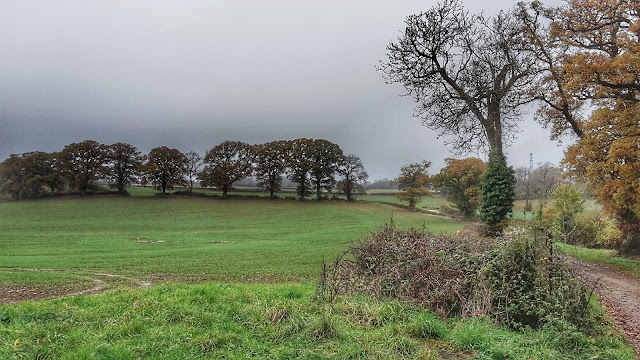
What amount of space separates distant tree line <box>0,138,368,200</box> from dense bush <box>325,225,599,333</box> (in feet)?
75.2

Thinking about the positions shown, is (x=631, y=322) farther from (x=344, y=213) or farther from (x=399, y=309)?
(x=344, y=213)

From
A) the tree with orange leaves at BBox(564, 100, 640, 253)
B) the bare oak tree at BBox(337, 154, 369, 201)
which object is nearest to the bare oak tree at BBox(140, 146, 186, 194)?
the bare oak tree at BBox(337, 154, 369, 201)

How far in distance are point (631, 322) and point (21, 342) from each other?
10.5m

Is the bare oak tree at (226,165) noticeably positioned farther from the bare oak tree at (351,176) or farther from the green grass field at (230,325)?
the green grass field at (230,325)

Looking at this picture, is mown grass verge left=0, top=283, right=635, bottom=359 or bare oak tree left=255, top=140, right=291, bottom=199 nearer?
mown grass verge left=0, top=283, right=635, bottom=359

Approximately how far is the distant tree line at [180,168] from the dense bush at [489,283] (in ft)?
75.2

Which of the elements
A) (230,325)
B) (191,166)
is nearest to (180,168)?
(191,166)

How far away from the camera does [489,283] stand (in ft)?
21.6

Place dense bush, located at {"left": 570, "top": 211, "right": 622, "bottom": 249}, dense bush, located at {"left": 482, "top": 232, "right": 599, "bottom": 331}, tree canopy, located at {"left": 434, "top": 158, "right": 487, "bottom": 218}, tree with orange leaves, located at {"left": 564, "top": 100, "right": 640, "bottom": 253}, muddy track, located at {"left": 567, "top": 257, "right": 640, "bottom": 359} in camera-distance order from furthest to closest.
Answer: tree canopy, located at {"left": 434, "top": 158, "right": 487, "bottom": 218} → dense bush, located at {"left": 570, "top": 211, "right": 622, "bottom": 249} → tree with orange leaves, located at {"left": 564, "top": 100, "right": 640, "bottom": 253} → muddy track, located at {"left": 567, "top": 257, "right": 640, "bottom": 359} → dense bush, located at {"left": 482, "top": 232, "right": 599, "bottom": 331}

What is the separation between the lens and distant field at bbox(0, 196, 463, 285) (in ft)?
45.3

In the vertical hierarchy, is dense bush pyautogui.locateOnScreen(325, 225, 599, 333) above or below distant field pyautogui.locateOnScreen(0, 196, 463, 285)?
above

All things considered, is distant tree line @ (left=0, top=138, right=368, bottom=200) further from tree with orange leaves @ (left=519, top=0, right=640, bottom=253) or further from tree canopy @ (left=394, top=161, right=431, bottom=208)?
tree with orange leaves @ (left=519, top=0, right=640, bottom=253)

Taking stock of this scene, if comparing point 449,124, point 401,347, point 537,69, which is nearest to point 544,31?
point 537,69

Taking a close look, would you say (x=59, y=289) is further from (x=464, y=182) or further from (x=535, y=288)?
(x=464, y=182)
